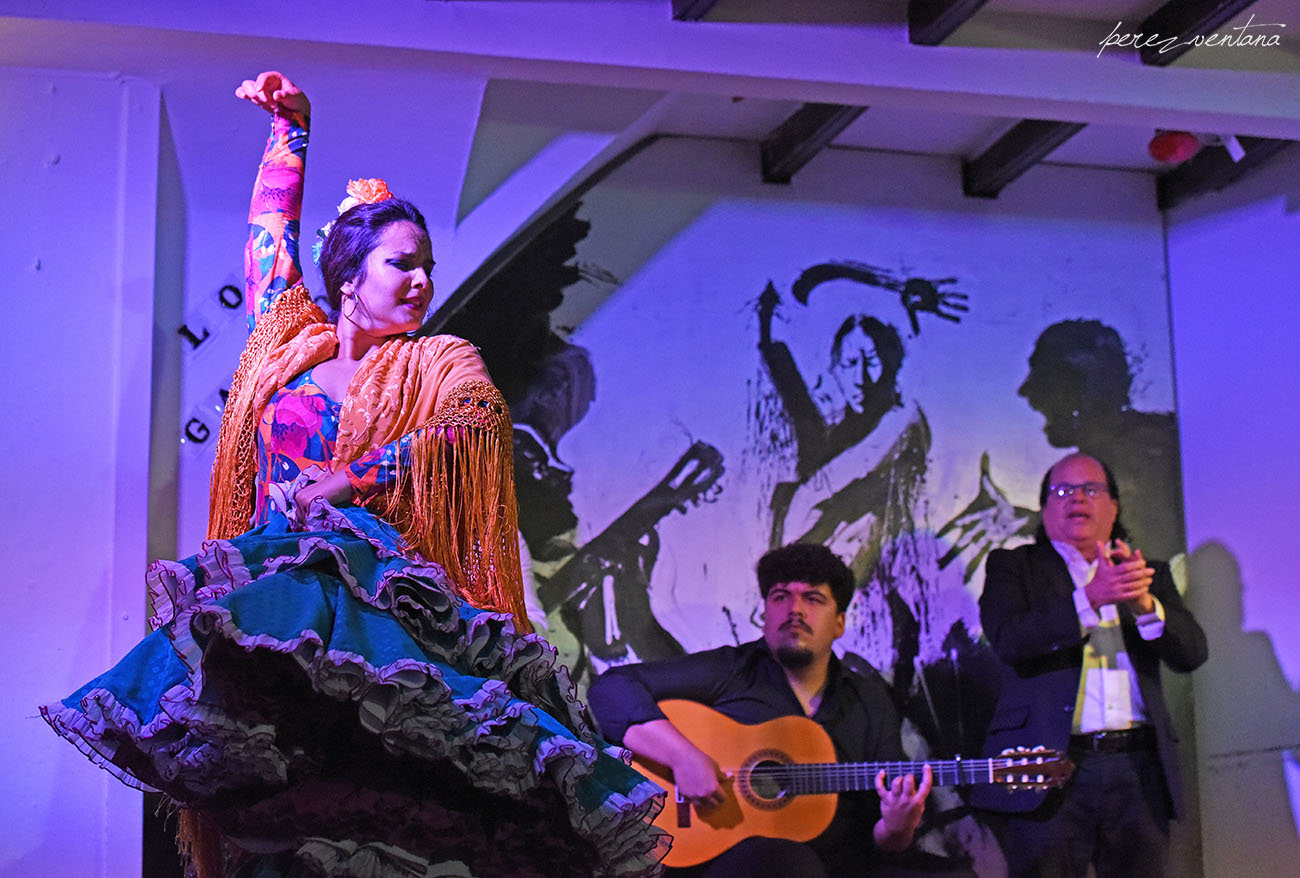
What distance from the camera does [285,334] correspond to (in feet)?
10.7

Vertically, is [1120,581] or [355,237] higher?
[355,237]

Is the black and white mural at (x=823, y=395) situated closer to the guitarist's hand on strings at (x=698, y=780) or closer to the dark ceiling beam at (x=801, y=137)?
the dark ceiling beam at (x=801, y=137)

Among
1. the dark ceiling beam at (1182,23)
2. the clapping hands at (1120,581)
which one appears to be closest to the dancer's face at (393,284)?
the dark ceiling beam at (1182,23)

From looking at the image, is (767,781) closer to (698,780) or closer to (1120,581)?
(698,780)

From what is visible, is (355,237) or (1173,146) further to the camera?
(1173,146)

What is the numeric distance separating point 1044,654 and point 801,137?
2284 millimetres

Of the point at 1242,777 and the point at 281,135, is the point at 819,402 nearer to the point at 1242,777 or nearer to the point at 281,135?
the point at 1242,777

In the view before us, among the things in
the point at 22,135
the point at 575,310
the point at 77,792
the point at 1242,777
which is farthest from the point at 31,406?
the point at 1242,777

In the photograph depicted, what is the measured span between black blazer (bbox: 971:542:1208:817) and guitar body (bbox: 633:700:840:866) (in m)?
0.76

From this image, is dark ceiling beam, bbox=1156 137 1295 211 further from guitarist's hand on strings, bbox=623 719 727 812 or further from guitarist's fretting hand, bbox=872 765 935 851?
guitarist's hand on strings, bbox=623 719 727 812

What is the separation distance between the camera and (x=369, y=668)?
238 centimetres

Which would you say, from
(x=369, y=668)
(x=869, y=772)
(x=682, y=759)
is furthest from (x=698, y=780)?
(x=369, y=668)

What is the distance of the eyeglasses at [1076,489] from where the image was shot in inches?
243

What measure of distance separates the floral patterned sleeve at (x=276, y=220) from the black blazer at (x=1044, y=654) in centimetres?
358
